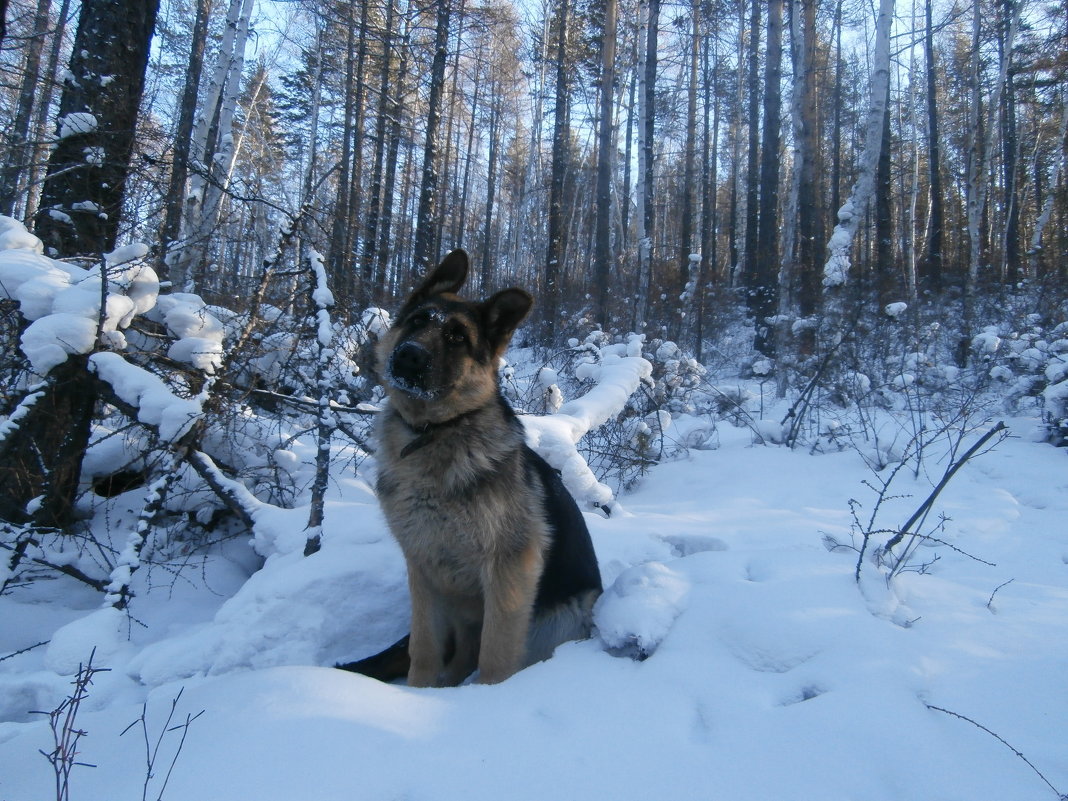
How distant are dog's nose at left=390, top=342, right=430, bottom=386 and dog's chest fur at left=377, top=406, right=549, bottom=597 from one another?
0.33 meters

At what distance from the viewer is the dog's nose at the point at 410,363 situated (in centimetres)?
274

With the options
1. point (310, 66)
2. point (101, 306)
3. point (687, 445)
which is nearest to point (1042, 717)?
point (101, 306)

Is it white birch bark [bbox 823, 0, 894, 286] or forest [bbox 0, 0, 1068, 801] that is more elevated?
white birch bark [bbox 823, 0, 894, 286]

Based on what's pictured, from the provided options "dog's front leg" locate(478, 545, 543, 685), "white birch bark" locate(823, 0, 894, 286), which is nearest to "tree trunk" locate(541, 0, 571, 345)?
"white birch bark" locate(823, 0, 894, 286)

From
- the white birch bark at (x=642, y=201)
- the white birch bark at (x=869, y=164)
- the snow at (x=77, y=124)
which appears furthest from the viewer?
the white birch bark at (x=642, y=201)

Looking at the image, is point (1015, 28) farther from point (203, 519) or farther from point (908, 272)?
point (203, 519)

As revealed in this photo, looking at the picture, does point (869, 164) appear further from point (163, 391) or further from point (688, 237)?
point (688, 237)

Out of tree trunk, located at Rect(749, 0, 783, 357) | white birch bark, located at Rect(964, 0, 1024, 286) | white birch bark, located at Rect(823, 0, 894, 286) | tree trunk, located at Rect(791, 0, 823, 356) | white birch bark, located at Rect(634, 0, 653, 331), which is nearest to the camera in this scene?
white birch bark, located at Rect(823, 0, 894, 286)

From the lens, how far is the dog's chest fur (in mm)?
2760

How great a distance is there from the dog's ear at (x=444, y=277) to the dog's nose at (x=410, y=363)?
70cm

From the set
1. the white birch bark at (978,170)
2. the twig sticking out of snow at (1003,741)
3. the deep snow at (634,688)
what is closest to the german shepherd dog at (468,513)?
the deep snow at (634,688)

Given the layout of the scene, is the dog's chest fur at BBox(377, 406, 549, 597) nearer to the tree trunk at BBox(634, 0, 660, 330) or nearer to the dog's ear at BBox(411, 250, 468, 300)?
the dog's ear at BBox(411, 250, 468, 300)

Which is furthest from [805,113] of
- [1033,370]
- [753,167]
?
[753,167]

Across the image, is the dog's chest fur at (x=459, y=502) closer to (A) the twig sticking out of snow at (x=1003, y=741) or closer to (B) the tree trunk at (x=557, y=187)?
(A) the twig sticking out of snow at (x=1003, y=741)
